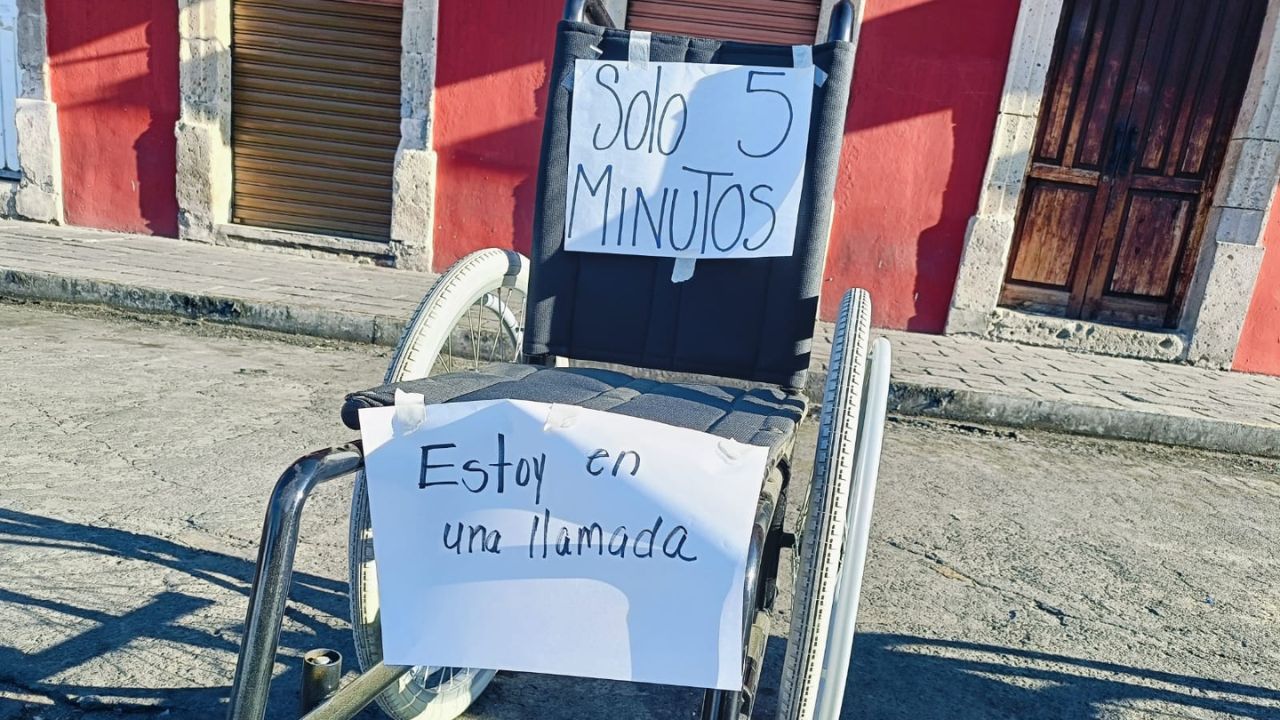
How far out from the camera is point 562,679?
6.12 feet

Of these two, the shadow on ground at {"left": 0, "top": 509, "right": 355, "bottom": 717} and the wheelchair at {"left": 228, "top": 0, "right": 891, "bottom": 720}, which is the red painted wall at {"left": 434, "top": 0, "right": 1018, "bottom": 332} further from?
the shadow on ground at {"left": 0, "top": 509, "right": 355, "bottom": 717}

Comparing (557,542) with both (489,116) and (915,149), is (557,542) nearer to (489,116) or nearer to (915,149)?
(915,149)

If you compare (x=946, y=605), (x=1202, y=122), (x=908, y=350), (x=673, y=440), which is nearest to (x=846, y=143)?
(x=908, y=350)

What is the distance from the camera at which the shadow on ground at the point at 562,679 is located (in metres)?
1.67

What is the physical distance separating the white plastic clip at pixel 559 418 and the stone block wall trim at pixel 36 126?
8092mm

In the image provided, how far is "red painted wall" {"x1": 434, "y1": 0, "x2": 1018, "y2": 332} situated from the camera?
5.98 meters

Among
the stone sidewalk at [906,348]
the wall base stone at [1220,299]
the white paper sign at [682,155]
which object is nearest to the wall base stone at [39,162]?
the stone sidewalk at [906,348]

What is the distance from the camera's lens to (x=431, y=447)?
1138mm

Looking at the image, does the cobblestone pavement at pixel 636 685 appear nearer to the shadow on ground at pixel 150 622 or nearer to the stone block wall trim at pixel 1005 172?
the shadow on ground at pixel 150 622

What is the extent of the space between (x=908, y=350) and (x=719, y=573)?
4765 mm

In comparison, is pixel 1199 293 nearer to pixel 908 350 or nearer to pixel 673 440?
pixel 908 350

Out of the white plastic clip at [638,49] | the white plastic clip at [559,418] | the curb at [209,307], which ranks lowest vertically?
the curb at [209,307]

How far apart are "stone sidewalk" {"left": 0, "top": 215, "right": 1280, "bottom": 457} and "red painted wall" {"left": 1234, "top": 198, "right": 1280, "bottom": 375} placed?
19 centimetres

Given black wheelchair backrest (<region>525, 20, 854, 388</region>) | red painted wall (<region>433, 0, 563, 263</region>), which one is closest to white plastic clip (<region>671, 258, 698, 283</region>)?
black wheelchair backrest (<region>525, 20, 854, 388</region>)
